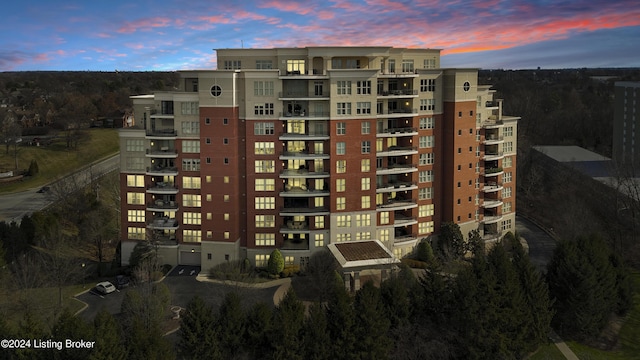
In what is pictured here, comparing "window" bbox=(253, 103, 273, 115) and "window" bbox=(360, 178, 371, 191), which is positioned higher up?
"window" bbox=(253, 103, 273, 115)

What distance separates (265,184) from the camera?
59250 mm

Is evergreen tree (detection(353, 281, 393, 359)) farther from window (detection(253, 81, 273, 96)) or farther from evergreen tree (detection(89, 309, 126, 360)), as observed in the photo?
window (detection(253, 81, 273, 96))

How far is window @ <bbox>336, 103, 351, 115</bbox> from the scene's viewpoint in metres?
58.3

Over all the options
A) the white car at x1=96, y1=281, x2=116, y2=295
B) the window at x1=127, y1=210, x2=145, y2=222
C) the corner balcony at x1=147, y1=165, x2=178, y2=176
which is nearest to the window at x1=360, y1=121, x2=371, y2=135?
the corner balcony at x1=147, y1=165, x2=178, y2=176

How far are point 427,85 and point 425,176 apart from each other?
11156 mm

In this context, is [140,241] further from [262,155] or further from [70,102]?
[70,102]

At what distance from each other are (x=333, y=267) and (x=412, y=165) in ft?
57.0

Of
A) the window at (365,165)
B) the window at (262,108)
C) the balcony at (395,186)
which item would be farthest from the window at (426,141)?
the window at (262,108)

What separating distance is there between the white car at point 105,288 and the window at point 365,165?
98.8ft

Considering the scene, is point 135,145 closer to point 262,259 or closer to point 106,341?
point 262,259

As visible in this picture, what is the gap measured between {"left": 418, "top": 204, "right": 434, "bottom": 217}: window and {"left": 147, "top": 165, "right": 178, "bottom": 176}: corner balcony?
29.8 metres

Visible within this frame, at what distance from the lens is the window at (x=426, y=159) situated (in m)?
63.4

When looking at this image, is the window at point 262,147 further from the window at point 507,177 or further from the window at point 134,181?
the window at point 507,177

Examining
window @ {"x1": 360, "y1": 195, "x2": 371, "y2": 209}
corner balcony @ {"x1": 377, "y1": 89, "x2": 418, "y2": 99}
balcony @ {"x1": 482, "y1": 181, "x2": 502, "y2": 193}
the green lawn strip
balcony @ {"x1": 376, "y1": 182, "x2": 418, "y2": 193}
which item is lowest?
the green lawn strip
